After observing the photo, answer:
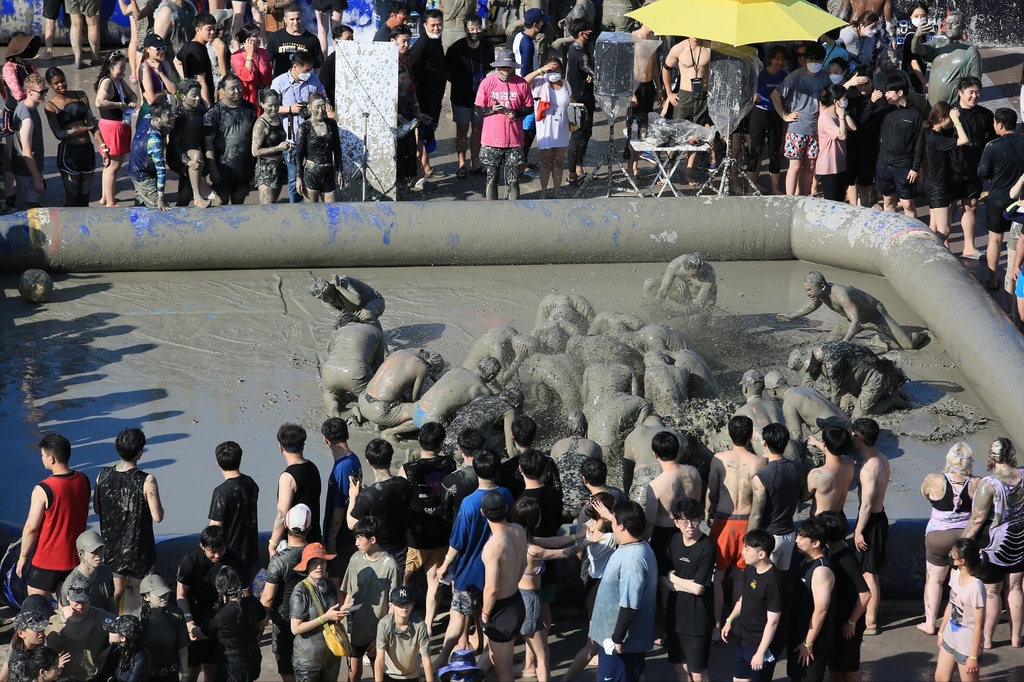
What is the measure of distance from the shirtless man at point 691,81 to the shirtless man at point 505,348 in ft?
16.3

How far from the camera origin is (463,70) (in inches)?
552

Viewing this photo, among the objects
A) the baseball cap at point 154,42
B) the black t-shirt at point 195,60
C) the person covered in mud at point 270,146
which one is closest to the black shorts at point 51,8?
the baseball cap at point 154,42

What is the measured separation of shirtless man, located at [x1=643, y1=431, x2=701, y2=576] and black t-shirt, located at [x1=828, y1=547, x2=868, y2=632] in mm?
782

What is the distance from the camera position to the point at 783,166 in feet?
48.0

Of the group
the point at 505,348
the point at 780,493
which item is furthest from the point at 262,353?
the point at 780,493

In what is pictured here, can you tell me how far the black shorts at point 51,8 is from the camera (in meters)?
16.3

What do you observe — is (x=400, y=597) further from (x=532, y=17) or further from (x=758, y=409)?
(x=532, y=17)

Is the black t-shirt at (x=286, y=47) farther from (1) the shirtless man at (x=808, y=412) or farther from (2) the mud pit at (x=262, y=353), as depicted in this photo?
(1) the shirtless man at (x=808, y=412)

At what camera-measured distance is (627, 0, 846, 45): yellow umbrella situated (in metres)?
12.8

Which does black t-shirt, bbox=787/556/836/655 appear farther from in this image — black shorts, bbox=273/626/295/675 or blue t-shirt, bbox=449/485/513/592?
black shorts, bbox=273/626/295/675

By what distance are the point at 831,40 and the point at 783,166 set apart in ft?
6.14

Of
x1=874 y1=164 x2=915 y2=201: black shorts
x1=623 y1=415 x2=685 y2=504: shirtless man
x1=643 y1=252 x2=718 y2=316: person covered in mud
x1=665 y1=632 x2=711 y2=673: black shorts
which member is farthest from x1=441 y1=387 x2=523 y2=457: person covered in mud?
x1=874 y1=164 x2=915 y2=201: black shorts

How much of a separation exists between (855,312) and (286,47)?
647 centimetres

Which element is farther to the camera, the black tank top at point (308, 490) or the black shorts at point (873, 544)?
the black shorts at point (873, 544)
